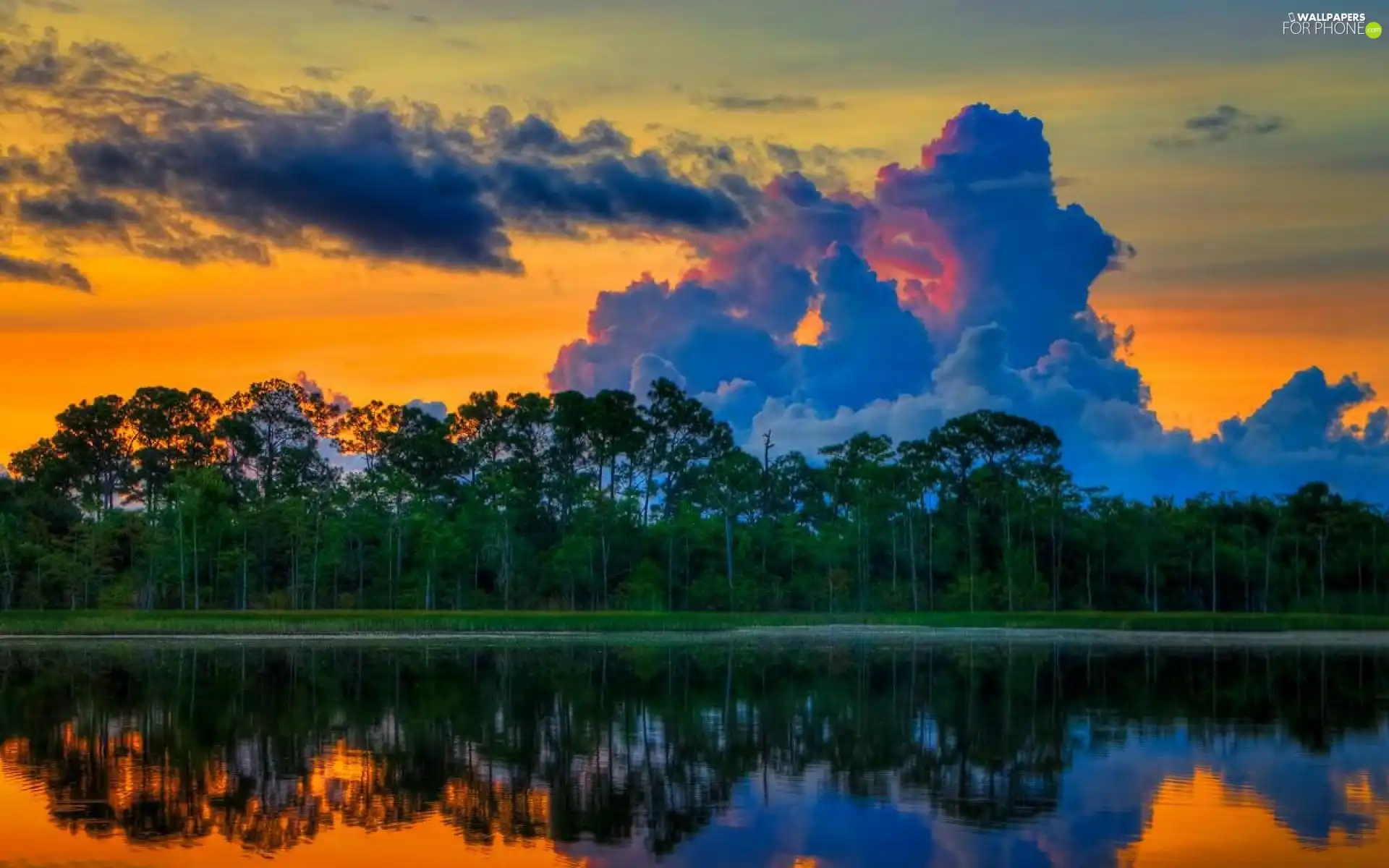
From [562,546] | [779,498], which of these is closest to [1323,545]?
[779,498]

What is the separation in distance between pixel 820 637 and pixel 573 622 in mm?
17360

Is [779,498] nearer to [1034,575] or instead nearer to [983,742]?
[1034,575]

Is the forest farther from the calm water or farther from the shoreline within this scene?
the calm water

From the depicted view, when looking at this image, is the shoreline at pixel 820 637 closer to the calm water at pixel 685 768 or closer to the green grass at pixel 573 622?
the green grass at pixel 573 622

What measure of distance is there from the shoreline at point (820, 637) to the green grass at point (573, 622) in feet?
2.45

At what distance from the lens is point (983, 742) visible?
136ft

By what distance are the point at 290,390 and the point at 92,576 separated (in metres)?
42.2

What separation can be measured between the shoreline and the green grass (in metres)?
0.75

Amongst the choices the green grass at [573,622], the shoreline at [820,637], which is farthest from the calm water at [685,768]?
the green grass at [573,622]

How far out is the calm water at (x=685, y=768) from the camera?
1080 inches

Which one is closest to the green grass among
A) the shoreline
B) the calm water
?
the shoreline

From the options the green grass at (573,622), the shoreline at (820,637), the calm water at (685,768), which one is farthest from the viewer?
the green grass at (573,622)

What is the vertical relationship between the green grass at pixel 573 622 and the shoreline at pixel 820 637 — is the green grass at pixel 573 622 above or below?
above

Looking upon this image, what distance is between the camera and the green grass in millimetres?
92000
